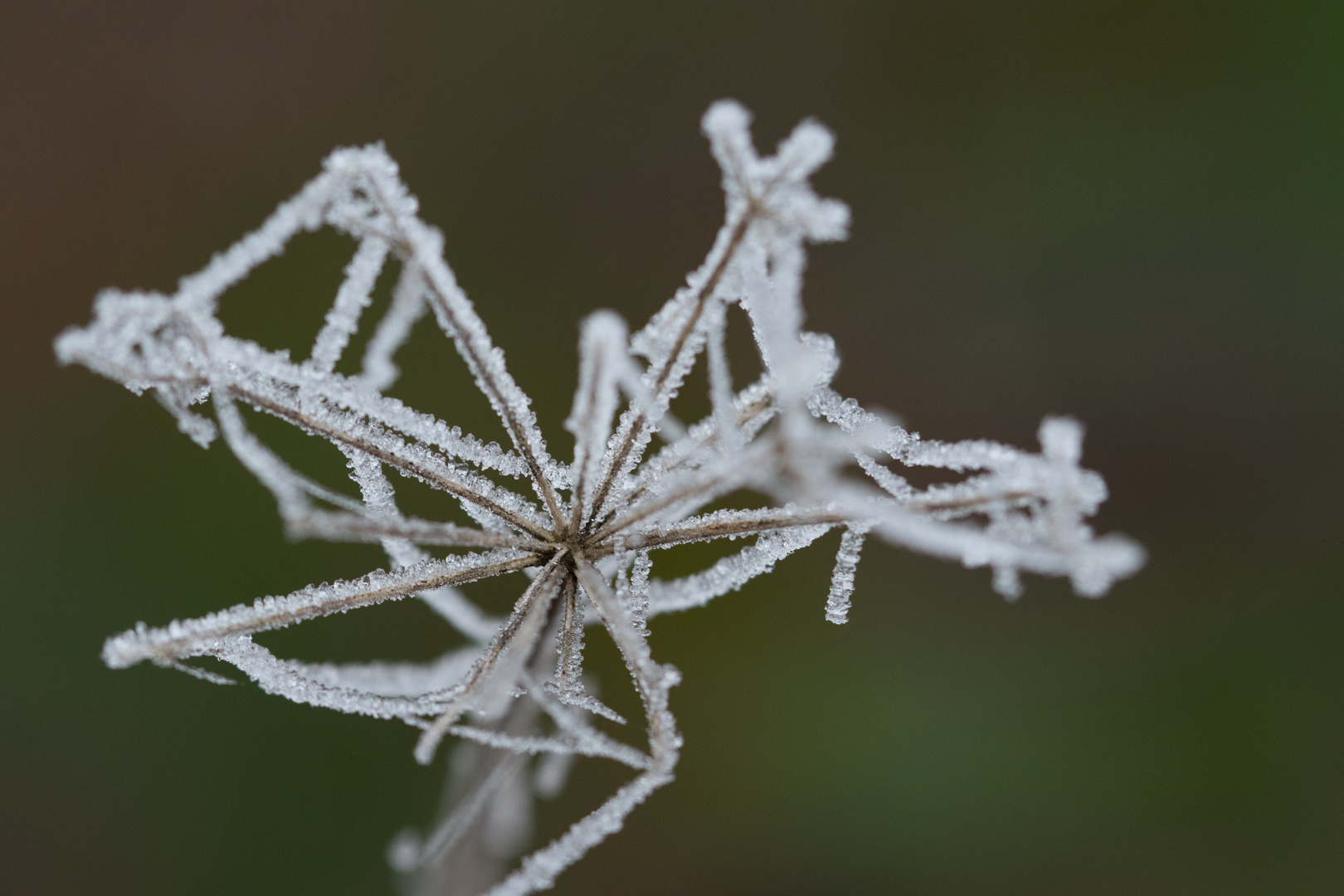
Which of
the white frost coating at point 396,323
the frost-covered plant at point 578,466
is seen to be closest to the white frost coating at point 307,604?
the frost-covered plant at point 578,466

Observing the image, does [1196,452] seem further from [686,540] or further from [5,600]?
[5,600]

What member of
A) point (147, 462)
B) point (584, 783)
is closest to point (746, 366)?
point (584, 783)

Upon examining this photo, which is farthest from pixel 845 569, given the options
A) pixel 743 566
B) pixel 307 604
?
pixel 307 604

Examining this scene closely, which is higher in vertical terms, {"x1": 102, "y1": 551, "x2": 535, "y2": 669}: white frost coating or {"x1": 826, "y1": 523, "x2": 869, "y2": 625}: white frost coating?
{"x1": 826, "y1": 523, "x2": 869, "y2": 625}: white frost coating

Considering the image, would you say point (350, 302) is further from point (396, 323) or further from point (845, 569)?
point (845, 569)

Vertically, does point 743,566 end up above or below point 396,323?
below

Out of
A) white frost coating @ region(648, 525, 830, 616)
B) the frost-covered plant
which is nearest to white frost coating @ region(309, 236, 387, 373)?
the frost-covered plant

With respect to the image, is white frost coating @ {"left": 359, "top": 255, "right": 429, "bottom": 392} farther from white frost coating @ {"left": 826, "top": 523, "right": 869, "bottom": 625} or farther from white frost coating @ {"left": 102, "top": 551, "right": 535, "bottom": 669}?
white frost coating @ {"left": 826, "top": 523, "right": 869, "bottom": 625}
